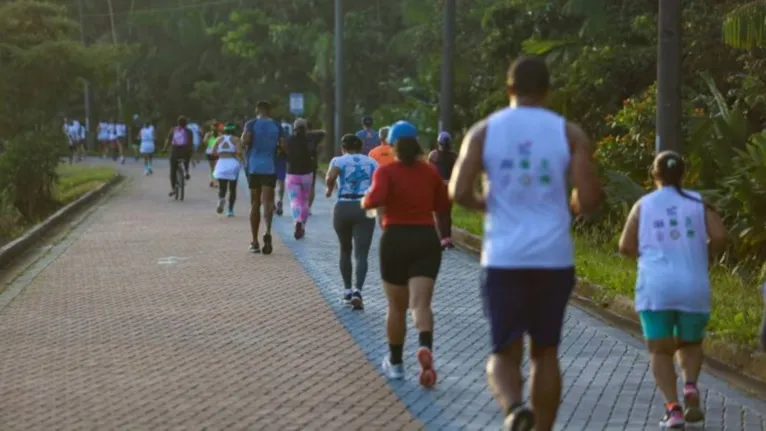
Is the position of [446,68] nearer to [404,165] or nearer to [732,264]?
[732,264]

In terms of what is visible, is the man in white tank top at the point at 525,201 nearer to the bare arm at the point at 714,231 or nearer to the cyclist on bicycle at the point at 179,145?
the bare arm at the point at 714,231

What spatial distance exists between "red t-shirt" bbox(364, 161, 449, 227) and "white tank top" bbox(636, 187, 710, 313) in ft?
6.12

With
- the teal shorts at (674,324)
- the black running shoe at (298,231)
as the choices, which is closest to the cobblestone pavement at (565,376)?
the teal shorts at (674,324)

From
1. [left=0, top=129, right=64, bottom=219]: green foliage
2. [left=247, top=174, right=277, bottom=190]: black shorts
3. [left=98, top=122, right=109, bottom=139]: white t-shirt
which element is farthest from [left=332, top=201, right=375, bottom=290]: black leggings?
[left=98, top=122, right=109, bottom=139]: white t-shirt

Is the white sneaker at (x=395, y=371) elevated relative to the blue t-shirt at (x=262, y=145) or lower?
lower

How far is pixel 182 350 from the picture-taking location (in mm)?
11469

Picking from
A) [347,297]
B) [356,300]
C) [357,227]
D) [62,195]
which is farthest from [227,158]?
[357,227]

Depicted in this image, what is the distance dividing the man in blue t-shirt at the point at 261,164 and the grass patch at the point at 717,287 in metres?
3.74

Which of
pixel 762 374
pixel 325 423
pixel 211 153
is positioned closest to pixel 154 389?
pixel 325 423

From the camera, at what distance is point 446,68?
27781 mm

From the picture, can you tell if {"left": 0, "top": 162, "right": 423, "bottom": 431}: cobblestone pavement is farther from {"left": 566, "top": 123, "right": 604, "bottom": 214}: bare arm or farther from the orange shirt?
{"left": 566, "top": 123, "right": 604, "bottom": 214}: bare arm

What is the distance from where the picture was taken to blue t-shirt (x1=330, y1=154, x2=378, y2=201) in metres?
13.2

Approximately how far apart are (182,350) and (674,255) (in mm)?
4276

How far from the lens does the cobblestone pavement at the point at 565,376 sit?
8.81 metres
